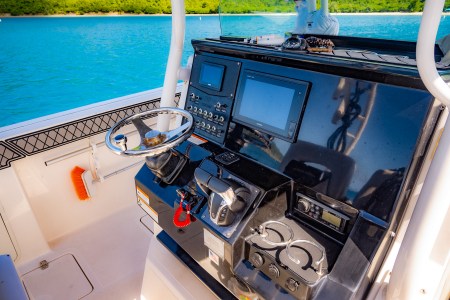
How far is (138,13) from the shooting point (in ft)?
41.4

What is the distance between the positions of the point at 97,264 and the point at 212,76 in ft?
4.78

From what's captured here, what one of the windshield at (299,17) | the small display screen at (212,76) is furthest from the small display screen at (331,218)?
the windshield at (299,17)

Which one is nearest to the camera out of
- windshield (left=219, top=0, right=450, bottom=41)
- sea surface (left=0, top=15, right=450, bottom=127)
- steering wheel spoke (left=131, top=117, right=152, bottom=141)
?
steering wheel spoke (left=131, top=117, right=152, bottom=141)

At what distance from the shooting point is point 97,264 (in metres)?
1.80

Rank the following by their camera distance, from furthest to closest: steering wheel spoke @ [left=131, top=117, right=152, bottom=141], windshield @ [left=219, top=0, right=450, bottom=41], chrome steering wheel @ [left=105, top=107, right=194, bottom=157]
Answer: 1. windshield @ [left=219, top=0, right=450, bottom=41]
2. steering wheel spoke @ [left=131, top=117, right=152, bottom=141]
3. chrome steering wheel @ [left=105, top=107, right=194, bottom=157]

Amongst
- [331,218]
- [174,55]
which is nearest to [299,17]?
[174,55]

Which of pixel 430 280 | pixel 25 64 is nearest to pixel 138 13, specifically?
pixel 25 64

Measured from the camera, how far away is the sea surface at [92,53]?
1862 mm

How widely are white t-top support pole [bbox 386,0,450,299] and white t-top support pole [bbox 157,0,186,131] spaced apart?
1066mm

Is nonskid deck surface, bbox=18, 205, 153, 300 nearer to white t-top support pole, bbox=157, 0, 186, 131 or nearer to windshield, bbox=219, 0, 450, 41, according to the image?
white t-top support pole, bbox=157, 0, 186, 131

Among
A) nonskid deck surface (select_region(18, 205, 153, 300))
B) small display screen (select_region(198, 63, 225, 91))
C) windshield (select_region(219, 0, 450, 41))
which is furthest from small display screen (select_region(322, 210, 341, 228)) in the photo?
nonskid deck surface (select_region(18, 205, 153, 300))

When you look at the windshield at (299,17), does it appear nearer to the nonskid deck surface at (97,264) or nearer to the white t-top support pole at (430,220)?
the white t-top support pole at (430,220)

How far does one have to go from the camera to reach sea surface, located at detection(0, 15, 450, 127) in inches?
73.3

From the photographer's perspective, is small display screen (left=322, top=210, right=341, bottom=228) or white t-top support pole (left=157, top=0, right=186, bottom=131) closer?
small display screen (left=322, top=210, right=341, bottom=228)
